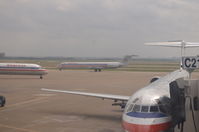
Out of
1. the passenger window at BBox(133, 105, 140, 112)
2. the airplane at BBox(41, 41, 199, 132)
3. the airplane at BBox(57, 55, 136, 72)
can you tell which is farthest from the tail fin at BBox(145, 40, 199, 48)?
the airplane at BBox(57, 55, 136, 72)

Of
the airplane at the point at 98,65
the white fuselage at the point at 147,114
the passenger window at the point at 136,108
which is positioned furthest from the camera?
the airplane at the point at 98,65

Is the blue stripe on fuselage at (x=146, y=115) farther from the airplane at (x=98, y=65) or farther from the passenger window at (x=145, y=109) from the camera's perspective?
the airplane at (x=98, y=65)

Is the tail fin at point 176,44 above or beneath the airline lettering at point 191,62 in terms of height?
above

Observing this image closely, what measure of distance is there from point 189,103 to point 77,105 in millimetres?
12363

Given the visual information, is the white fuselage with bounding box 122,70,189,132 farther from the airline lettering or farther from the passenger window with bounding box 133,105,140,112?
the airline lettering

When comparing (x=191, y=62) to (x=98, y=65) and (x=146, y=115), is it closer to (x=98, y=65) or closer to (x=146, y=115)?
(x=146, y=115)

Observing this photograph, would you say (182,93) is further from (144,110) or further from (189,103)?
(144,110)

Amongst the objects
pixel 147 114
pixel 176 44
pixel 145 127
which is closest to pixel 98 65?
pixel 176 44

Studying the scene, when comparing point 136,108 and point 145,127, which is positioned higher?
point 136,108

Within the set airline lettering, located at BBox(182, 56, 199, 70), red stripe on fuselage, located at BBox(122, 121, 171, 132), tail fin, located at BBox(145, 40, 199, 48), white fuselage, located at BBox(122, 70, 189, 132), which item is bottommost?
red stripe on fuselage, located at BBox(122, 121, 171, 132)

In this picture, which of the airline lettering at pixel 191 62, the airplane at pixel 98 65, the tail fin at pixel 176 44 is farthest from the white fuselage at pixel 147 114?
the airplane at pixel 98 65

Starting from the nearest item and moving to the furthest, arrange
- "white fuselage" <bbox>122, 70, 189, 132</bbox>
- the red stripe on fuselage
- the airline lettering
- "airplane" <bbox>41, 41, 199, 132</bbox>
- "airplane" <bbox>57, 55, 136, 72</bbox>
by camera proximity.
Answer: the red stripe on fuselage < "white fuselage" <bbox>122, 70, 189, 132</bbox> < "airplane" <bbox>41, 41, 199, 132</bbox> < the airline lettering < "airplane" <bbox>57, 55, 136, 72</bbox>

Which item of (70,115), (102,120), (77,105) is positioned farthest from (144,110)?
(77,105)

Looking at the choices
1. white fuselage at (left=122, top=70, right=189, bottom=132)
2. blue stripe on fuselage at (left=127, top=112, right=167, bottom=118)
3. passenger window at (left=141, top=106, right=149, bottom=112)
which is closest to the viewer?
white fuselage at (left=122, top=70, right=189, bottom=132)
